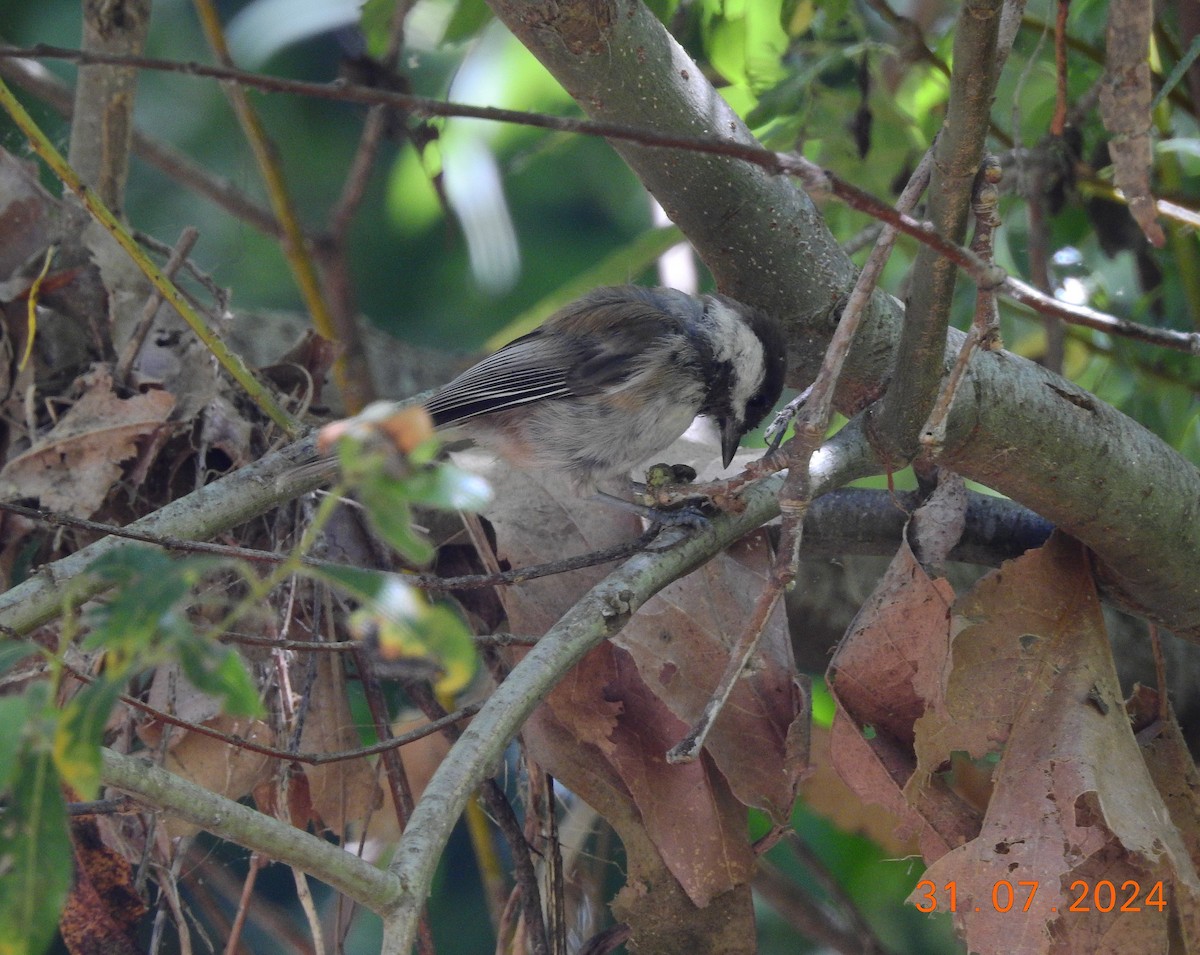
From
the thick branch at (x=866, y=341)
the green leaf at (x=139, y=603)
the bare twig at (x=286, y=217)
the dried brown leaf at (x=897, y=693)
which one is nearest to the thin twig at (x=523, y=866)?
the dried brown leaf at (x=897, y=693)

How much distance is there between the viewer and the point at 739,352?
3.24 meters

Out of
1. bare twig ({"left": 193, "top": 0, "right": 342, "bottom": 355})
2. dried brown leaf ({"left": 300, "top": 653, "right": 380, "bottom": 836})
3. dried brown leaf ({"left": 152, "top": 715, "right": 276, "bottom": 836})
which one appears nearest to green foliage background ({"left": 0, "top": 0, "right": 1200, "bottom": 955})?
bare twig ({"left": 193, "top": 0, "right": 342, "bottom": 355})

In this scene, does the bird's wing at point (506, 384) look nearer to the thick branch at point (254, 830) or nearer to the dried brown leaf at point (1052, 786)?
the dried brown leaf at point (1052, 786)

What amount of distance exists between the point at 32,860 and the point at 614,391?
2389 millimetres

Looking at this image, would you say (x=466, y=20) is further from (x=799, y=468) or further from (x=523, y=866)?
(x=523, y=866)

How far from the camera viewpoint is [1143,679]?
321 centimetres

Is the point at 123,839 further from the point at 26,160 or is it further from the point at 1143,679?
the point at 1143,679

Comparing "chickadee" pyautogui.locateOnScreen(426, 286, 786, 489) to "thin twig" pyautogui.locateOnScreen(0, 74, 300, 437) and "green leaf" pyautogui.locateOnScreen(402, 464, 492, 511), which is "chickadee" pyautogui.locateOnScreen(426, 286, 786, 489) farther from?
"green leaf" pyautogui.locateOnScreen(402, 464, 492, 511)

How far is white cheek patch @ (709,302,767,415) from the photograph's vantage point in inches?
124

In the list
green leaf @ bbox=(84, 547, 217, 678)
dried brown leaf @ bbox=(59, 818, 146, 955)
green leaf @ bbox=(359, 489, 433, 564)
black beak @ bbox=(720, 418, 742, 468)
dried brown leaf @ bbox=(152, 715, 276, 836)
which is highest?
green leaf @ bbox=(359, 489, 433, 564)

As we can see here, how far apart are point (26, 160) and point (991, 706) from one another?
319 cm

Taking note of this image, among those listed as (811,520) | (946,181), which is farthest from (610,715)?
(946,181)

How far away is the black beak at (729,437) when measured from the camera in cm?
337

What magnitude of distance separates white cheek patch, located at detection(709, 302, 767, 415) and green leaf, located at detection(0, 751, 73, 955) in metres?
2.28
